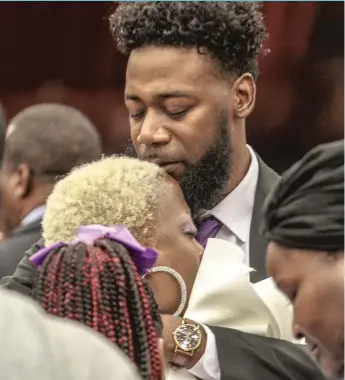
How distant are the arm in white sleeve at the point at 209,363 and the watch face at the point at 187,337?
23 millimetres

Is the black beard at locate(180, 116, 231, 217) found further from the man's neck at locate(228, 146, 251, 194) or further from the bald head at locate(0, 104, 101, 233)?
the bald head at locate(0, 104, 101, 233)

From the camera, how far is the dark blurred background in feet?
7.30

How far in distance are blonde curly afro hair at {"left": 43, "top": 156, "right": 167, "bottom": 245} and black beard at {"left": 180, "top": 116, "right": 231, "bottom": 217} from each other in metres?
0.21

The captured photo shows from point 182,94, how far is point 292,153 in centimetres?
40

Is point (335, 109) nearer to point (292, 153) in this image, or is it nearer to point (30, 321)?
point (292, 153)

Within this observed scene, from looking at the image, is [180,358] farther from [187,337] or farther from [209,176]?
[209,176]

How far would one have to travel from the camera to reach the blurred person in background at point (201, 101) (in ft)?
6.26

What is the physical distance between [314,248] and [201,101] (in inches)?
20.6

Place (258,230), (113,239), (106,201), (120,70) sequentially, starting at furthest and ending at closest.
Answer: (120,70)
(258,230)
(106,201)
(113,239)

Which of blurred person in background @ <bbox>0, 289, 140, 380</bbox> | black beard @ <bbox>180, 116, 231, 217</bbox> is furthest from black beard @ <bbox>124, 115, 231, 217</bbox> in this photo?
blurred person in background @ <bbox>0, 289, 140, 380</bbox>

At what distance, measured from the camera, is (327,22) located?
7.23 feet

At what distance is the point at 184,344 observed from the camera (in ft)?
5.45

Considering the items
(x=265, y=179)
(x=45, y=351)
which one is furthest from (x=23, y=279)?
(x=45, y=351)

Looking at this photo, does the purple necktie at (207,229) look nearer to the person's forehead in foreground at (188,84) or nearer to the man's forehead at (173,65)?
the person's forehead in foreground at (188,84)
